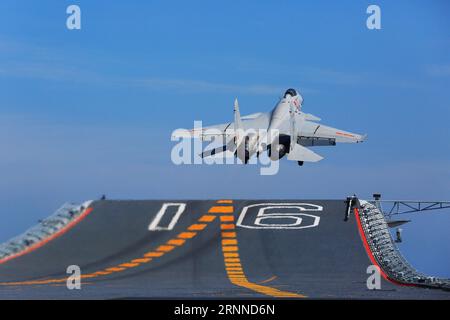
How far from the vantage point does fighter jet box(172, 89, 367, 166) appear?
246 ft

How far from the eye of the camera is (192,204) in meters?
67.9

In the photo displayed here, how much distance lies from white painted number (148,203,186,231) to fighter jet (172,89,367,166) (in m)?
7.03

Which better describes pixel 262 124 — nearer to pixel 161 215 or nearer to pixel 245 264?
pixel 161 215

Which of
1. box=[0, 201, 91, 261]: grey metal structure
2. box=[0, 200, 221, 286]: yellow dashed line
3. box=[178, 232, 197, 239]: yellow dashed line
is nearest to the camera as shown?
box=[0, 200, 221, 286]: yellow dashed line

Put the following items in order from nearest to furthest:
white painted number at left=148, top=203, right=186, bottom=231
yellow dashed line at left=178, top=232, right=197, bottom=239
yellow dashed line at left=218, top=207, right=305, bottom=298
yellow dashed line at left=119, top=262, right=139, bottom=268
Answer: yellow dashed line at left=218, top=207, right=305, bottom=298 → yellow dashed line at left=119, top=262, right=139, bottom=268 → yellow dashed line at left=178, top=232, right=197, bottom=239 → white painted number at left=148, top=203, right=186, bottom=231

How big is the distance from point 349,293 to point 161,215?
27126 millimetres

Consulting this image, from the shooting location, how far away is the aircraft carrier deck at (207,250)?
49969 millimetres

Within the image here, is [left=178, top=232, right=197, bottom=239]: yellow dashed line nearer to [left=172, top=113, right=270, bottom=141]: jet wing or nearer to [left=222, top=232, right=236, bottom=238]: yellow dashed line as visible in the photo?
[left=222, top=232, right=236, bottom=238]: yellow dashed line

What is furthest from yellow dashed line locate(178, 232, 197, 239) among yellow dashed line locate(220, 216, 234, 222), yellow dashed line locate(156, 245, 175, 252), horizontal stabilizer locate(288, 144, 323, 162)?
horizontal stabilizer locate(288, 144, 323, 162)

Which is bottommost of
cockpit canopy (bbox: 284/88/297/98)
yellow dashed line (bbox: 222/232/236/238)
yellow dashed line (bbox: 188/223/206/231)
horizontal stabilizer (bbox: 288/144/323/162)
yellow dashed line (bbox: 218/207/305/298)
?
yellow dashed line (bbox: 218/207/305/298)

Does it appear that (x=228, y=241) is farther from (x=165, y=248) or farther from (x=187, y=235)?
(x=165, y=248)

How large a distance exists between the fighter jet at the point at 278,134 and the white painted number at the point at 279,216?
605 centimetres

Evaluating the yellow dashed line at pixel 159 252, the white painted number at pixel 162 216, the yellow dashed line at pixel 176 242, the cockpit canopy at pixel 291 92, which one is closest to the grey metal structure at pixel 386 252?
the yellow dashed line at pixel 159 252

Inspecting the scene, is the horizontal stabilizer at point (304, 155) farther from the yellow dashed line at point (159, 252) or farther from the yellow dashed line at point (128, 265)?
the yellow dashed line at point (128, 265)
